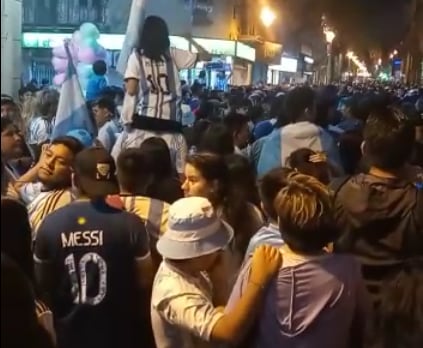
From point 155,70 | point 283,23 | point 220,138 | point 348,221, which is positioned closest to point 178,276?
point 348,221

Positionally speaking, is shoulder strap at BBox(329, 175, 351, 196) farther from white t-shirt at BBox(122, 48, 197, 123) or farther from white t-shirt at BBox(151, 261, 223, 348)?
white t-shirt at BBox(122, 48, 197, 123)

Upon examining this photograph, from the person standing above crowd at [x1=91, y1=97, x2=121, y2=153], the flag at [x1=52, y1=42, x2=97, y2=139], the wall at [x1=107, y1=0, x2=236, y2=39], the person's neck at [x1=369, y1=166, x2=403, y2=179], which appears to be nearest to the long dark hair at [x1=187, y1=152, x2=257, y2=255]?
the person's neck at [x1=369, y1=166, x2=403, y2=179]

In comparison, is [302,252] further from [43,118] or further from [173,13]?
[173,13]

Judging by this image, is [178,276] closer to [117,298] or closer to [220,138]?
[117,298]

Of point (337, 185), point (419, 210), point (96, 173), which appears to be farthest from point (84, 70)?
point (419, 210)

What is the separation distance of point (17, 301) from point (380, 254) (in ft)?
7.71

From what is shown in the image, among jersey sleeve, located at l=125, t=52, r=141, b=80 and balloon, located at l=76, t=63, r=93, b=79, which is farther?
balloon, located at l=76, t=63, r=93, b=79

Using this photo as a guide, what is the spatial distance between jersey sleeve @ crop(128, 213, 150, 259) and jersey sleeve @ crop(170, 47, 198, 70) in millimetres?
4045

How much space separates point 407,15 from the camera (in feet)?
139

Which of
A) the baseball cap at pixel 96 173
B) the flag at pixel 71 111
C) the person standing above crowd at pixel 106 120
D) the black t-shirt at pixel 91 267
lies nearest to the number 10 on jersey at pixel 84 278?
the black t-shirt at pixel 91 267

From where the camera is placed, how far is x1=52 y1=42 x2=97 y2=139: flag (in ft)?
23.8

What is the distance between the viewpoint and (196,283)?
3.58 meters

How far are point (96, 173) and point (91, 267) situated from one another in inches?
18.5

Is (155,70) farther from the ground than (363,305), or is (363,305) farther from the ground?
(155,70)
